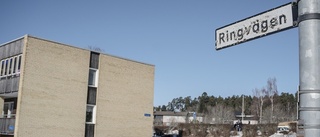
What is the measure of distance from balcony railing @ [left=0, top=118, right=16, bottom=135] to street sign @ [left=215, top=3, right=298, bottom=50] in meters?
22.3

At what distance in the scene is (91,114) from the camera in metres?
28.2

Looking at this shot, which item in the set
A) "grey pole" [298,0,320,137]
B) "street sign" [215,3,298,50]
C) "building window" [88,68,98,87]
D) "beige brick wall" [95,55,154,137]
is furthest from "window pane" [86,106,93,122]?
"grey pole" [298,0,320,137]

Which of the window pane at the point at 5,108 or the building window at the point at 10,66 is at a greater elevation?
the building window at the point at 10,66

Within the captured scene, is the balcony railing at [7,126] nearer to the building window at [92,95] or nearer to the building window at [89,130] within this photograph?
the building window at [89,130]

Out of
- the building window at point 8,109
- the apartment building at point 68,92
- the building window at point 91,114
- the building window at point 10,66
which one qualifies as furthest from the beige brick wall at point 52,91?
the building window at point 8,109

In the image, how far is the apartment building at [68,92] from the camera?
79.2 ft

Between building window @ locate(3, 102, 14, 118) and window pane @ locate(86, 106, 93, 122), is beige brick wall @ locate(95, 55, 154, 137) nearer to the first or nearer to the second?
window pane @ locate(86, 106, 93, 122)

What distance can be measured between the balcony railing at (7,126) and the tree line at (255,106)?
34847 mm

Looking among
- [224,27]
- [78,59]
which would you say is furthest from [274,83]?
[224,27]

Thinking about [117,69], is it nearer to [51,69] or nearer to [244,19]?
[51,69]

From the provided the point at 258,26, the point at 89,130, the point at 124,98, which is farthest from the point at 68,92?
the point at 258,26

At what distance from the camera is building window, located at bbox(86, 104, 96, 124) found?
27.9m

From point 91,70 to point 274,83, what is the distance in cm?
6084

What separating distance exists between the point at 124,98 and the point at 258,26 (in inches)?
1067
